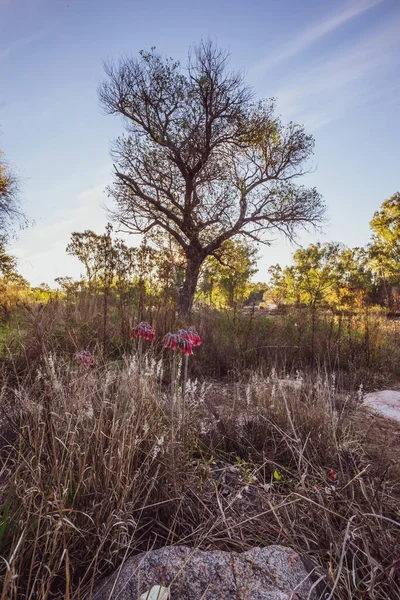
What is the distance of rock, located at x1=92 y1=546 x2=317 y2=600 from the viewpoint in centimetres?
113

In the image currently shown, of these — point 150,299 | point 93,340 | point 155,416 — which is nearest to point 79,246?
point 150,299

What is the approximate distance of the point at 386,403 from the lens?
4.40 meters

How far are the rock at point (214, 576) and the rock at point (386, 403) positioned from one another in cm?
316

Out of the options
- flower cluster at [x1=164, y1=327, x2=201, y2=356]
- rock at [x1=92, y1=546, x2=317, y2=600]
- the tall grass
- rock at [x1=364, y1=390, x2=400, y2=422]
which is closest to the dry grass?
rock at [x1=92, y1=546, x2=317, y2=600]

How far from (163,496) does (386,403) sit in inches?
142

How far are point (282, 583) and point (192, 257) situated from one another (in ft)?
55.2

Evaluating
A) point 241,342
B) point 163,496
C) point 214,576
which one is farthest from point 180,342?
point 241,342

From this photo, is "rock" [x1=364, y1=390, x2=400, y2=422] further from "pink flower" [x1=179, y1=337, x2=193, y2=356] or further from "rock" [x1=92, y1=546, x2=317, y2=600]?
"rock" [x1=92, y1=546, x2=317, y2=600]

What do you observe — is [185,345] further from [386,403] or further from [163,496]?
[386,403]

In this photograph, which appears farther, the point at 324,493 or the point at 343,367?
the point at 343,367

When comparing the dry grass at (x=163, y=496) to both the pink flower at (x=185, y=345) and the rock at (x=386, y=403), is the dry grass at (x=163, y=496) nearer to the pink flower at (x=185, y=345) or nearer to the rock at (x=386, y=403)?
the pink flower at (x=185, y=345)

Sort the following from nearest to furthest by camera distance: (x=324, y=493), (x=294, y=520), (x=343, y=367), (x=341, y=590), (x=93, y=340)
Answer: (x=341, y=590), (x=294, y=520), (x=324, y=493), (x=93, y=340), (x=343, y=367)

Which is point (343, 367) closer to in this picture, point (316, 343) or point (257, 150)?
point (316, 343)

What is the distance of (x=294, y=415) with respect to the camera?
2.83m
